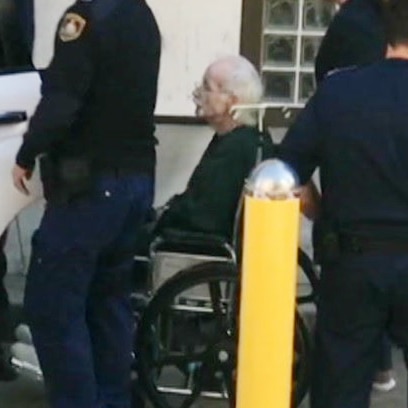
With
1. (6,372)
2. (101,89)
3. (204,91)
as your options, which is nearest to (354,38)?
(204,91)

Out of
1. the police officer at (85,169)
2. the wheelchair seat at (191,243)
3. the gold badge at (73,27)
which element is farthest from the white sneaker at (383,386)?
the gold badge at (73,27)

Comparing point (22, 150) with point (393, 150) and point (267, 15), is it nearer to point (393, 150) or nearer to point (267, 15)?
point (393, 150)

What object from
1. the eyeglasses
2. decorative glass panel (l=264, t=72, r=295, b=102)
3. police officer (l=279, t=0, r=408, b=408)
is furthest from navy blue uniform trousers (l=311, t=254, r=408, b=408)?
decorative glass panel (l=264, t=72, r=295, b=102)

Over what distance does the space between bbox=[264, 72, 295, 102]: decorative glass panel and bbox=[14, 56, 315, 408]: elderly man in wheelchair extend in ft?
4.75

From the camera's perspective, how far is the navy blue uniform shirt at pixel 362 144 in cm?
439

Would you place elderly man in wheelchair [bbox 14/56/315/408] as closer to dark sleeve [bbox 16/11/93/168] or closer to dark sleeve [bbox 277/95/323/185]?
dark sleeve [bbox 16/11/93/168]

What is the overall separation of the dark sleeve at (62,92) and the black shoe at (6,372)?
1.12 metres

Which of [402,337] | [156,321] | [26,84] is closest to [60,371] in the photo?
[156,321]

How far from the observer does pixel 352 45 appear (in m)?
5.92

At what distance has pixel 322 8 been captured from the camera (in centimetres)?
738

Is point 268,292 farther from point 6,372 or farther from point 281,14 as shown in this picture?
point 281,14

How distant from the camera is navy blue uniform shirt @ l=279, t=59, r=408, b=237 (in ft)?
14.4

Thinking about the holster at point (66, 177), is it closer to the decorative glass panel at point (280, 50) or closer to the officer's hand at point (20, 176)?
the officer's hand at point (20, 176)

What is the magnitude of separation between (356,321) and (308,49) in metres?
3.15
